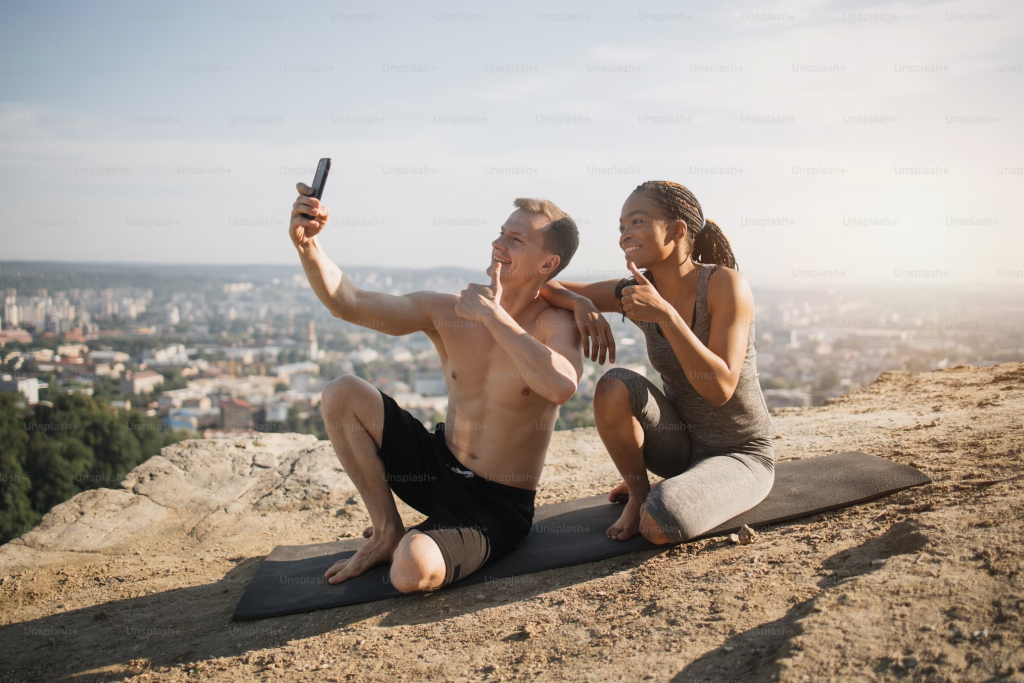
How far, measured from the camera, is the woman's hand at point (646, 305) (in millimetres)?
3113

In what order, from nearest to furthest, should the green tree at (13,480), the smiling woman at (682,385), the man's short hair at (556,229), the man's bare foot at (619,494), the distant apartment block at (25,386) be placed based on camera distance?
the smiling woman at (682,385) < the man's short hair at (556,229) < the man's bare foot at (619,494) < the green tree at (13,480) < the distant apartment block at (25,386)

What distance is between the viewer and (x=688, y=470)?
3.51m

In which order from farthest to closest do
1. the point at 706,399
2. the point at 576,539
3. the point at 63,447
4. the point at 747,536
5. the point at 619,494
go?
the point at 63,447 < the point at 619,494 < the point at 576,539 < the point at 706,399 < the point at 747,536

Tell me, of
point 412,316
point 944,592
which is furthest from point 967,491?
point 412,316

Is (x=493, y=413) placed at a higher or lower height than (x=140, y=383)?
higher

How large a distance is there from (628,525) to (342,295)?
6.54 ft

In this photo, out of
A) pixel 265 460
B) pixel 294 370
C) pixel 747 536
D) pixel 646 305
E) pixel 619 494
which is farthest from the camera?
pixel 294 370

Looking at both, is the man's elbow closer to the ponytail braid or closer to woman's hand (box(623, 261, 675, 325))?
woman's hand (box(623, 261, 675, 325))

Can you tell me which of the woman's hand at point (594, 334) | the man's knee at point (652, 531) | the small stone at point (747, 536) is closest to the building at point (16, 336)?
the woman's hand at point (594, 334)

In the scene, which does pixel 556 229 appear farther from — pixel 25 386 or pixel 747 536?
pixel 25 386

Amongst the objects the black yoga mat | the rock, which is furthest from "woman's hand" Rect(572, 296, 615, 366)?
the rock

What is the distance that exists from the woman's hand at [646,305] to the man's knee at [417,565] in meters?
1.50

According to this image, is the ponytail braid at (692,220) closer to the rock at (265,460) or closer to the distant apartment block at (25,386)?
the rock at (265,460)

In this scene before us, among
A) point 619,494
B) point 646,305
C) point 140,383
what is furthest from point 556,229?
point 140,383
